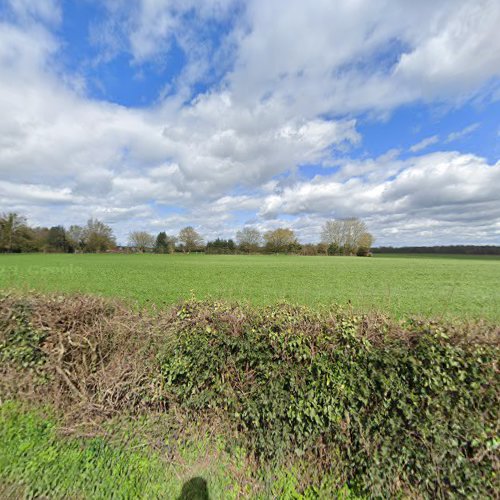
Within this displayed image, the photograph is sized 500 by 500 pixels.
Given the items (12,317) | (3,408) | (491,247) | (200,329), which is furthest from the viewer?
(491,247)

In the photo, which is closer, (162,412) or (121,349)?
(162,412)

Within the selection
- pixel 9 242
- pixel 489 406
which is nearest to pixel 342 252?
pixel 489 406

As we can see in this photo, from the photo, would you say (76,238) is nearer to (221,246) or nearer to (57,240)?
(57,240)

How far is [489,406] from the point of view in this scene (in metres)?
2.35

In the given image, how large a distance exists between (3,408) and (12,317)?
1225mm

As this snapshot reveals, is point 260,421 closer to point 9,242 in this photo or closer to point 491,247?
point 9,242

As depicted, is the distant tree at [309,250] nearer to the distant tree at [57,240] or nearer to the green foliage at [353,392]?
the distant tree at [57,240]

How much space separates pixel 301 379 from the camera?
2.74m

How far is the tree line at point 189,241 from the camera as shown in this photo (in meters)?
86.6

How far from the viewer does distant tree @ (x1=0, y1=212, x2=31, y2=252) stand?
75312 millimetres

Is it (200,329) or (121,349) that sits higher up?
(200,329)

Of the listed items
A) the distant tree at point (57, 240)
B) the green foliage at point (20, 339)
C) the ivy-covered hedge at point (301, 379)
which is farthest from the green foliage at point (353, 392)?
the distant tree at point (57, 240)

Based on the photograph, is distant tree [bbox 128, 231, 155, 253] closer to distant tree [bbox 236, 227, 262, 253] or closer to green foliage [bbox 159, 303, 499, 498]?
distant tree [bbox 236, 227, 262, 253]

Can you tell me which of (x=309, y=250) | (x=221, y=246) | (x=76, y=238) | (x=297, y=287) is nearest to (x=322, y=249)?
(x=309, y=250)
